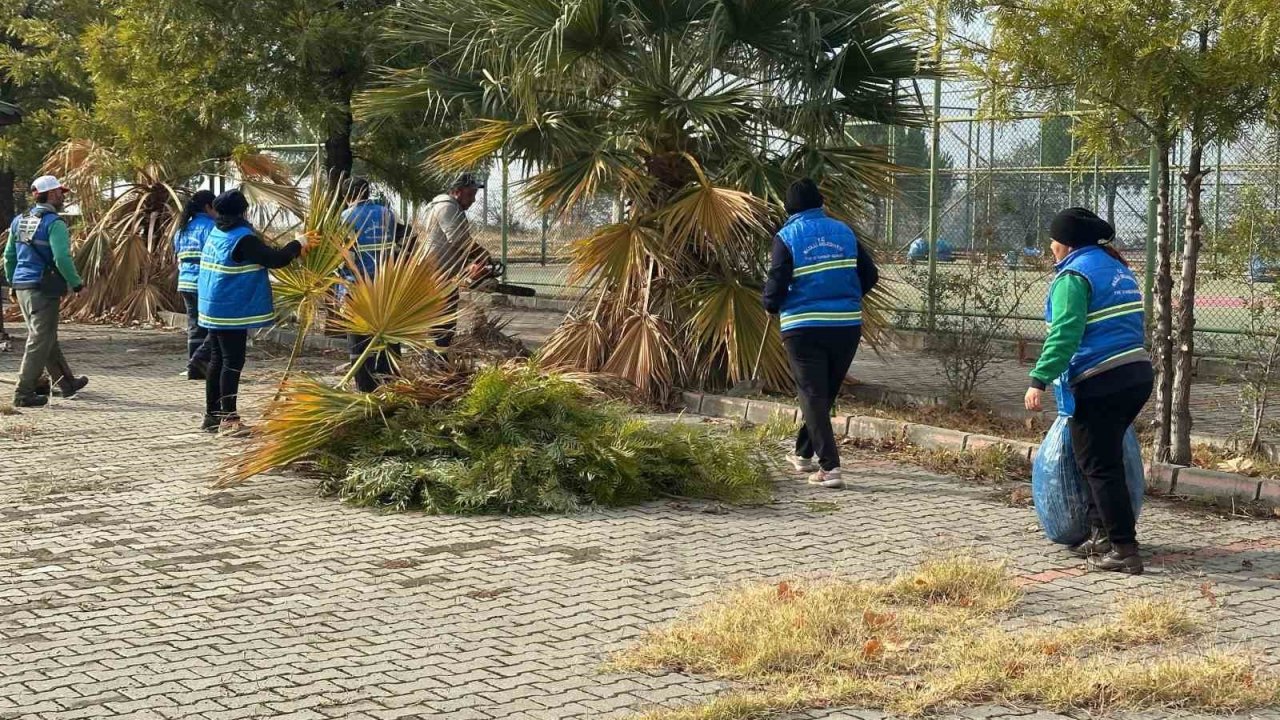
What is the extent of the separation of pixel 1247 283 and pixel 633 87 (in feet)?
15.9

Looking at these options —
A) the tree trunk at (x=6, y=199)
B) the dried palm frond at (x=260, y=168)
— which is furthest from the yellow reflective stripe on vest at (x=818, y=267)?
the tree trunk at (x=6, y=199)

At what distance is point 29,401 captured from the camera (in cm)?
1228

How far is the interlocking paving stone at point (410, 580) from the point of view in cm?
→ 536

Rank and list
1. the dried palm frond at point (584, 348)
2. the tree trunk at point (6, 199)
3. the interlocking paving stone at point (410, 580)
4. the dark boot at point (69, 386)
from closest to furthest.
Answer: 1. the interlocking paving stone at point (410, 580)
2. the dried palm frond at point (584, 348)
3. the dark boot at point (69, 386)
4. the tree trunk at point (6, 199)

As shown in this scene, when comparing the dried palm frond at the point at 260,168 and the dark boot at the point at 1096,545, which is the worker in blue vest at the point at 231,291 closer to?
the dark boot at the point at 1096,545

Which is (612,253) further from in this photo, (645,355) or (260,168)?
(260,168)

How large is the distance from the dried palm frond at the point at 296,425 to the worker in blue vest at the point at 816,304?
2491mm

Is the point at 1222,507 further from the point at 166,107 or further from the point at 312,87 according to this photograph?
the point at 166,107

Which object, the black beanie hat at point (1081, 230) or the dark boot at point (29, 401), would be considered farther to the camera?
the dark boot at point (29, 401)

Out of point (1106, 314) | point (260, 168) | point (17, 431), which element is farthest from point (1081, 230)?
point (260, 168)

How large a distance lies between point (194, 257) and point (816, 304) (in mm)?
6292

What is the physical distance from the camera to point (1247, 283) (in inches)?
395

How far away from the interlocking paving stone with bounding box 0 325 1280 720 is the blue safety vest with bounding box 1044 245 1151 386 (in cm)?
98

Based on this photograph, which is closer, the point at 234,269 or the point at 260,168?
the point at 234,269
